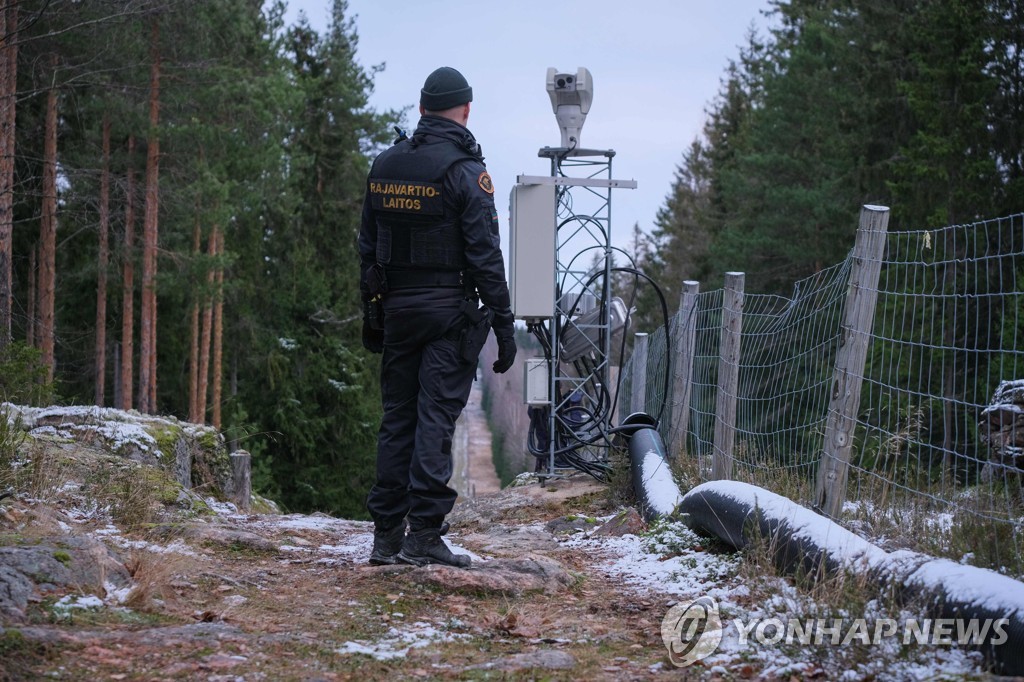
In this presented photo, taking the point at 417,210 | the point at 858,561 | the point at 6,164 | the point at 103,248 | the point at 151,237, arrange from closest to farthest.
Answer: the point at 858,561
the point at 417,210
the point at 6,164
the point at 151,237
the point at 103,248

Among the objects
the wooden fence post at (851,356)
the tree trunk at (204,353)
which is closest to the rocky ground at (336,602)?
the wooden fence post at (851,356)

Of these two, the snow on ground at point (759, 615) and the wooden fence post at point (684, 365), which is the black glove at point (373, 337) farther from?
the wooden fence post at point (684, 365)

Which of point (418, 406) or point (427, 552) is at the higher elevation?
point (418, 406)

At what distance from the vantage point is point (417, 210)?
16.4 ft

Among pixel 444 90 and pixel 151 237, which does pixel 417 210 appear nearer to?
pixel 444 90

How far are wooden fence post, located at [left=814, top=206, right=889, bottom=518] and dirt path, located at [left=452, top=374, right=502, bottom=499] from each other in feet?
163

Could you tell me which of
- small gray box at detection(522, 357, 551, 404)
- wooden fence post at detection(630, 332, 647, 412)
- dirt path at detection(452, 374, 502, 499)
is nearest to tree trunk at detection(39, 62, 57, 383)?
wooden fence post at detection(630, 332, 647, 412)

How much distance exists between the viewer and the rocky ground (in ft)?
10.6

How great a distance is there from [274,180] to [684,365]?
23.0 meters

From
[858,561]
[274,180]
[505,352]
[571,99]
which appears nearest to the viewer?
[858,561]

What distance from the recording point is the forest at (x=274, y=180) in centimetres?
2061

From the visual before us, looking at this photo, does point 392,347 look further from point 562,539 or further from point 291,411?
point 291,411

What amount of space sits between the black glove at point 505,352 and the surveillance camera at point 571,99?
4.54 m

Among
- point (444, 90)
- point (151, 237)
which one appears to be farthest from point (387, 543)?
point (151, 237)
